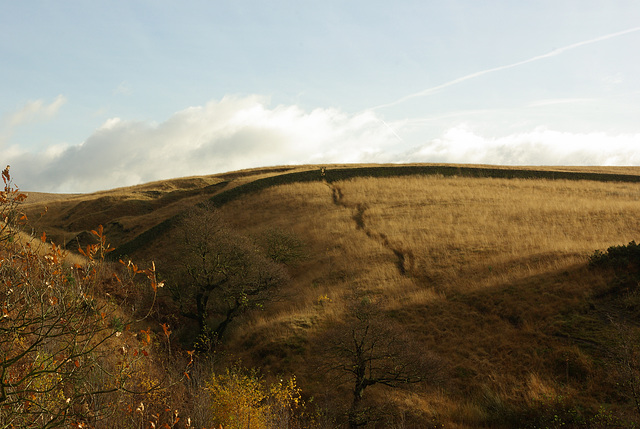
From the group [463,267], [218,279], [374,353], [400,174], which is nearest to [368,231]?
[463,267]

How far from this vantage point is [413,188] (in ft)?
125

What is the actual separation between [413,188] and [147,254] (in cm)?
2298

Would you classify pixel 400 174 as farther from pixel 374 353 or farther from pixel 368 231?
pixel 374 353

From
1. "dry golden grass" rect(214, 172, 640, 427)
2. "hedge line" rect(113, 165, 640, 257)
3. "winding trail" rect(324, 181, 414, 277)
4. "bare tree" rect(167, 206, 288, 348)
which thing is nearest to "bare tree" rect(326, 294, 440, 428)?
"dry golden grass" rect(214, 172, 640, 427)

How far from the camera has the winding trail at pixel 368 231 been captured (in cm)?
2372

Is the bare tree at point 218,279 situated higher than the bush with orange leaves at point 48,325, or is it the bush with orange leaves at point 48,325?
the bush with orange leaves at point 48,325

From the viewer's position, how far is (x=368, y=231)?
29.0 meters

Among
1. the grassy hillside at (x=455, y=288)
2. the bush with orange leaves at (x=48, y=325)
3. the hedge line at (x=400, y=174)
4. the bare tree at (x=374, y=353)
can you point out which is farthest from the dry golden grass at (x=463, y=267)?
the bush with orange leaves at (x=48, y=325)

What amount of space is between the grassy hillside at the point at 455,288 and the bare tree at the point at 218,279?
1164mm

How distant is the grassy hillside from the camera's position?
12.8 meters

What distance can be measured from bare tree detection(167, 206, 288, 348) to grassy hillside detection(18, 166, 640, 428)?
3.82 feet

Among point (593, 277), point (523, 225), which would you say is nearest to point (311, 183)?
point (523, 225)

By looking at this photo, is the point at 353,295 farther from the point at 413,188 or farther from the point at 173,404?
the point at 413,188

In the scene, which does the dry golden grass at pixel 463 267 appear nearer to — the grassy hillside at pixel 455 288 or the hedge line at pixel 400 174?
the grassy hillside at pixel 455 288
